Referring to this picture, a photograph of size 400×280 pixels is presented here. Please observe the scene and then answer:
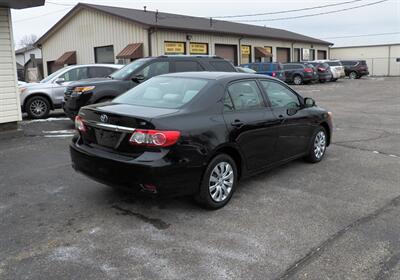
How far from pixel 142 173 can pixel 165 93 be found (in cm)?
137

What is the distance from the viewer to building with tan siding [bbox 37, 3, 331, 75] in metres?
24.3

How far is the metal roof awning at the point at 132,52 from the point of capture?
77.4 feet

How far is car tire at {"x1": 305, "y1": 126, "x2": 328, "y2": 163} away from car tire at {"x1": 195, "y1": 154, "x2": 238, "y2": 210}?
222cm

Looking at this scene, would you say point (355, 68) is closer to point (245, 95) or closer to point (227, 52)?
point (227, 52)

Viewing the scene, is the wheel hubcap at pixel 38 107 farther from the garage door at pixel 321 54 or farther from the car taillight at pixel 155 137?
the garage door at pixel 321 54

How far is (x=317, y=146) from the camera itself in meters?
6.91

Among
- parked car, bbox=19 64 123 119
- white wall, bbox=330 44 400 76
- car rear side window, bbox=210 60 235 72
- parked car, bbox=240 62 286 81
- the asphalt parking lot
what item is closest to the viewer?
the asphalt parking lot

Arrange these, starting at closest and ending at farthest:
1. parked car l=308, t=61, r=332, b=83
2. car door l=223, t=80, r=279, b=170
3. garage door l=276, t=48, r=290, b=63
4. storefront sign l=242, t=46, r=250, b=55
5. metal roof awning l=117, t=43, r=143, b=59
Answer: car door l=223, t=80, r=279, b=170
metal roof awning l=117, t=43, r=143, b=59
storefront sign l=242, t=46, r=250, b=55
parked car l=308, t=61, r=332, b=83
garage door l=276, t=48, r=290, b=63

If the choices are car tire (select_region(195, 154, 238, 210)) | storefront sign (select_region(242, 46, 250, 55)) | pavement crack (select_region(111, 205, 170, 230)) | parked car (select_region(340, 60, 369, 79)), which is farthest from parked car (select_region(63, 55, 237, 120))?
parked car (select_region(340, 60, 369, 79))

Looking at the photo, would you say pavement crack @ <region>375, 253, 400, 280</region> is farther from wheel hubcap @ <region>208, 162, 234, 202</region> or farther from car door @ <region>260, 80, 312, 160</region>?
car door @ <region>260, 80, 312, 160</region>

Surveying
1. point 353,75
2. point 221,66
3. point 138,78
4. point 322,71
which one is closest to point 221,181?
point 138,78

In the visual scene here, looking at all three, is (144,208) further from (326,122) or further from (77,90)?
(77,90)

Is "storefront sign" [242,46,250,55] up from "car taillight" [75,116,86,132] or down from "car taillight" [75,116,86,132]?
A: up

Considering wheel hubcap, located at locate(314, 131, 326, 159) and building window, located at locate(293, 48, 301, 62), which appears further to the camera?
building window, located at locate(293, 48, 301, 62)
